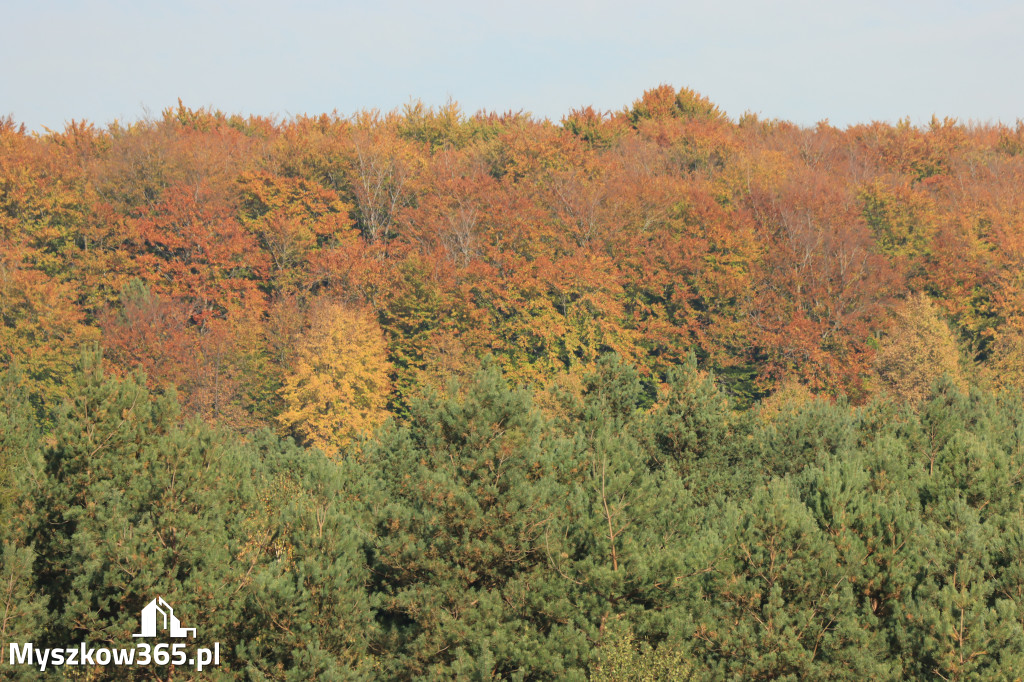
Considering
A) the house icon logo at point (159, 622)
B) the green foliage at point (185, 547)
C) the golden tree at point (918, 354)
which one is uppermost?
the golden tree at point (918, 354)

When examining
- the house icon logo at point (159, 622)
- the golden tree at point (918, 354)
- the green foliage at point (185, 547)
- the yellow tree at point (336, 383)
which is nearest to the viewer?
the green foliage at point (185, 547)

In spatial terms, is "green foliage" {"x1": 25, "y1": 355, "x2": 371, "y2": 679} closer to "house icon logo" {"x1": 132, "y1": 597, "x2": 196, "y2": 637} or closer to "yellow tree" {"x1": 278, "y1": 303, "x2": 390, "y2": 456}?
"house icon logo" {"x1": 132, "y1": 597, "x2": 196, "y2": 637}

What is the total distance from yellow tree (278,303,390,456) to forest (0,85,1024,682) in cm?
23

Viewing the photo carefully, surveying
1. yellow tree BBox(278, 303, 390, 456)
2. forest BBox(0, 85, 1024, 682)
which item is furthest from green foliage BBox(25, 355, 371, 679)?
yellow tree BBox(278, 303, 390, 456)

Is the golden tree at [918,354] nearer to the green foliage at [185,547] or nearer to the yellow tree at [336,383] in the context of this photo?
the yellow tree at [336,383]

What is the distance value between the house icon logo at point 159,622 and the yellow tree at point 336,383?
106 ft

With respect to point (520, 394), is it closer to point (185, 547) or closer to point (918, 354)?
point (185, 547)

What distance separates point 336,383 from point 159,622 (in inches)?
1403

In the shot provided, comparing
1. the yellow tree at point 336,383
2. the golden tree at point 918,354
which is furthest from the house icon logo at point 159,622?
the golden tree at point 918,354

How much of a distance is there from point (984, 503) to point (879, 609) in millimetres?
6230

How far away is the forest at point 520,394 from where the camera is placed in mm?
30953

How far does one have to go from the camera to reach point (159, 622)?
3155 centimetres

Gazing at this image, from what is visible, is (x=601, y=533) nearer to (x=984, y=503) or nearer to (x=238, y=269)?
(x=984, y=503)

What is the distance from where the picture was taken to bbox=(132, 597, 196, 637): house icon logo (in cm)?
3139
